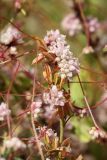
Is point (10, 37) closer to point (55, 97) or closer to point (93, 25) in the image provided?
point (55, 97)

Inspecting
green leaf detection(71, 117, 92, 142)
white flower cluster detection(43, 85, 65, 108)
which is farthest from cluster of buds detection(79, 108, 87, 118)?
green leaf detection(71, 117, 92, 142)

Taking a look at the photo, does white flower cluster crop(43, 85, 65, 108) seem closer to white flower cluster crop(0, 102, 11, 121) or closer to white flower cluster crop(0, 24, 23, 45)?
white flower cluster crop(0, 102, 11, 121)

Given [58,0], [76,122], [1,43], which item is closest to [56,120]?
[76,122]

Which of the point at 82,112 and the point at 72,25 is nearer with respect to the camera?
the point at 82,112

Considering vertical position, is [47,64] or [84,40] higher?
[84,40]

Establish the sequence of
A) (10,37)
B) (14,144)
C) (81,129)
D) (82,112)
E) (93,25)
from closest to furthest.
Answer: (14,144) < (82,112) < (10,37) < (81,129) < (93,25)

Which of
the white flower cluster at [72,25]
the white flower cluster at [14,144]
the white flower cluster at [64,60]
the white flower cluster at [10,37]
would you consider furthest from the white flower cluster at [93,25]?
the white flower cluster at [14,144]

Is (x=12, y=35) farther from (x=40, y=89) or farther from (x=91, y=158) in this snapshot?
(x=91, y=158)

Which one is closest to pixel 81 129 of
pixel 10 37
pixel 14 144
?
pixel 10 37
